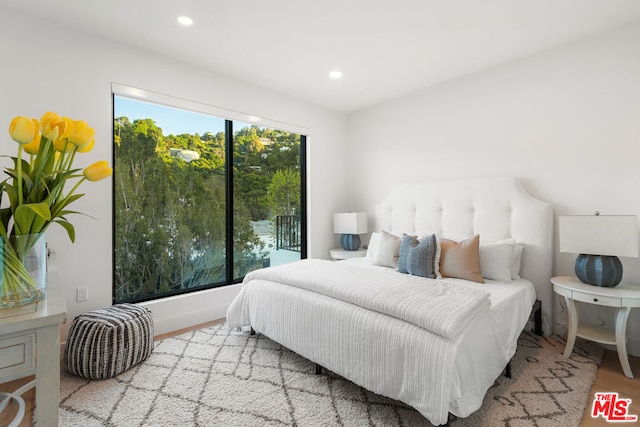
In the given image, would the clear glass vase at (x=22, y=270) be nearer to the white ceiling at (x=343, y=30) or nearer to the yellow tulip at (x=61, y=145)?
the yellow tulip at (x=61, y=145)

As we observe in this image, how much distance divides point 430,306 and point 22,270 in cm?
180

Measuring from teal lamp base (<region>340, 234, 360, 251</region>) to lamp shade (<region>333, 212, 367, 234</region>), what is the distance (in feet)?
0.29

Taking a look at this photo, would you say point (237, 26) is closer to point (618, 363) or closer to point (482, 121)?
point (482, 121)

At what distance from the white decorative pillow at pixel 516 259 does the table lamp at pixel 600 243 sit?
1.28 ft

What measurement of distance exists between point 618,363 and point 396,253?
1.77 meters

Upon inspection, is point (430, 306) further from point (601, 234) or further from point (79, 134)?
point (79, 134)

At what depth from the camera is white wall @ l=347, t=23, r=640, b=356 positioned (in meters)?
2.41

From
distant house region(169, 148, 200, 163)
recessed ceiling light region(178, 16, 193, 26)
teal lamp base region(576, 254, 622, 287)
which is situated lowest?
teal lamp base region(576, 254, 622, 287)

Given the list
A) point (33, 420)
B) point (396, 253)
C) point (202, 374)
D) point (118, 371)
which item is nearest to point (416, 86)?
point (396, 253)

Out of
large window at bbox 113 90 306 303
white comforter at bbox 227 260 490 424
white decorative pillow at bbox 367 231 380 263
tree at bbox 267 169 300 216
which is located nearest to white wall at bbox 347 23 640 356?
white decorative pillow at bbox 367 231 380 263

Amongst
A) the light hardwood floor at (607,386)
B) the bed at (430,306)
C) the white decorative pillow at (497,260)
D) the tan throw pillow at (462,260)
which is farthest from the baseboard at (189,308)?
the white decorative pillow at (497,260)

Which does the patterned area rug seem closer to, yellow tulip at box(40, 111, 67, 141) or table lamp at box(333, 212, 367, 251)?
yellow tulip at box(40, 111, 67, 141)

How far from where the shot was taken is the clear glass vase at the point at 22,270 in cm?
107


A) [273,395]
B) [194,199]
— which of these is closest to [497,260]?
[273,395]
